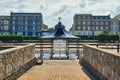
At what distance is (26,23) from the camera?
123m

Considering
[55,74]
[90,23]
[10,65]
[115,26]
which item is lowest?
[55,74]

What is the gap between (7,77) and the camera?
12.2 metres

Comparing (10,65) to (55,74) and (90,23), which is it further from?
(90,23)

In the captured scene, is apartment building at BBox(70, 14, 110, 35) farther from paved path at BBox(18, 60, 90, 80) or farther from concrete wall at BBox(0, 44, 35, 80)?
concrete wall at BBox(0, 44, 35, 80)

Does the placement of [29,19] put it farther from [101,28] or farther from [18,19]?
[101,28]

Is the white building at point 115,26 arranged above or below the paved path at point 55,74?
above

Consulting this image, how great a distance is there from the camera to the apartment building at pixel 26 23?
122 meters

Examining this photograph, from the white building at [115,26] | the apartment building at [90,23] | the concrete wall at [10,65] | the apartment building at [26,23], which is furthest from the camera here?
the apartment building at [90,23]

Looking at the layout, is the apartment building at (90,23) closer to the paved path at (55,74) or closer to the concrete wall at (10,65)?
the paved path at (55,74)

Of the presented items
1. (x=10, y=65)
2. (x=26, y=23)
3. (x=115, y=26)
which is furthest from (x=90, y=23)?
(x=10, y=65)

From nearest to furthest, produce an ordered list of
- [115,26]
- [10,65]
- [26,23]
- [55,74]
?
[10,65]
[55,74]
[26,23]
[115,26]

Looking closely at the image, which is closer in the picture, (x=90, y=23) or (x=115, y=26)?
(x=115, y=26)

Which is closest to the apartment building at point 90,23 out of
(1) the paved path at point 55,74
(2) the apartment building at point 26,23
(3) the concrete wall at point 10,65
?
(2) the apartment building at point 26,23

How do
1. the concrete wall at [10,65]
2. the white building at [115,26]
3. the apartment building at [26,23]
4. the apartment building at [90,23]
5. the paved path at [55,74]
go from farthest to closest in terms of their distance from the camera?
1. the apartment building at [90,23]
2. the white building at [115,26]
3. the apartment building at [26,23]
4. the paved path at [55,74]
5. the concrete wall at [10,65]
